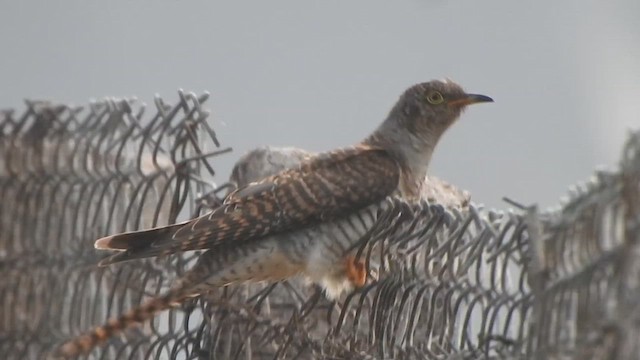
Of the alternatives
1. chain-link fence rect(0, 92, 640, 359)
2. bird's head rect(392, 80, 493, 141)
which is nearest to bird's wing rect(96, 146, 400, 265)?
chain-link fence rect(0, 92, 640, 359)

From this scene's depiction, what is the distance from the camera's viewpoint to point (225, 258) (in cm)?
504

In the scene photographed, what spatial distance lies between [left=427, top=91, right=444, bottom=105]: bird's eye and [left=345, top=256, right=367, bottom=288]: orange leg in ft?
3.86

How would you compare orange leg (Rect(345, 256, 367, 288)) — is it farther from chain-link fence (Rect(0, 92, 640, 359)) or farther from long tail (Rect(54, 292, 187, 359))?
long tail (Rect(54, 292, 187, 359))

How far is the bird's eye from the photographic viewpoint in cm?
610

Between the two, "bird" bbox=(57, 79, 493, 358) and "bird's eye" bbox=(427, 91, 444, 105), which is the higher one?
"bird's eye" bbox=(427, 91, 444, 105)

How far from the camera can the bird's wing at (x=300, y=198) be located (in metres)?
5.07

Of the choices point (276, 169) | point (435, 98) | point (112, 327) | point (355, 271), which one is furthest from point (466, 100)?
point (112, 327)

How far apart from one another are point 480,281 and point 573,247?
3.24ft

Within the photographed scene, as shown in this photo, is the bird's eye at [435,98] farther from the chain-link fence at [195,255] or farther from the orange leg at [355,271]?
the orange leg at [355,271]

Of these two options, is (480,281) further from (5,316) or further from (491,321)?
(5,316)

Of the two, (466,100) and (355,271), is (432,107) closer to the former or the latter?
(466,100)

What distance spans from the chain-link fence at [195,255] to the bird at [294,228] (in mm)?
99

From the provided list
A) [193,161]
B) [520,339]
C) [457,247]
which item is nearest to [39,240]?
[193,161]

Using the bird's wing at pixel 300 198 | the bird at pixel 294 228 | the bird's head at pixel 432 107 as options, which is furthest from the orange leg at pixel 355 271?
the bird's head at pixel 432 107
